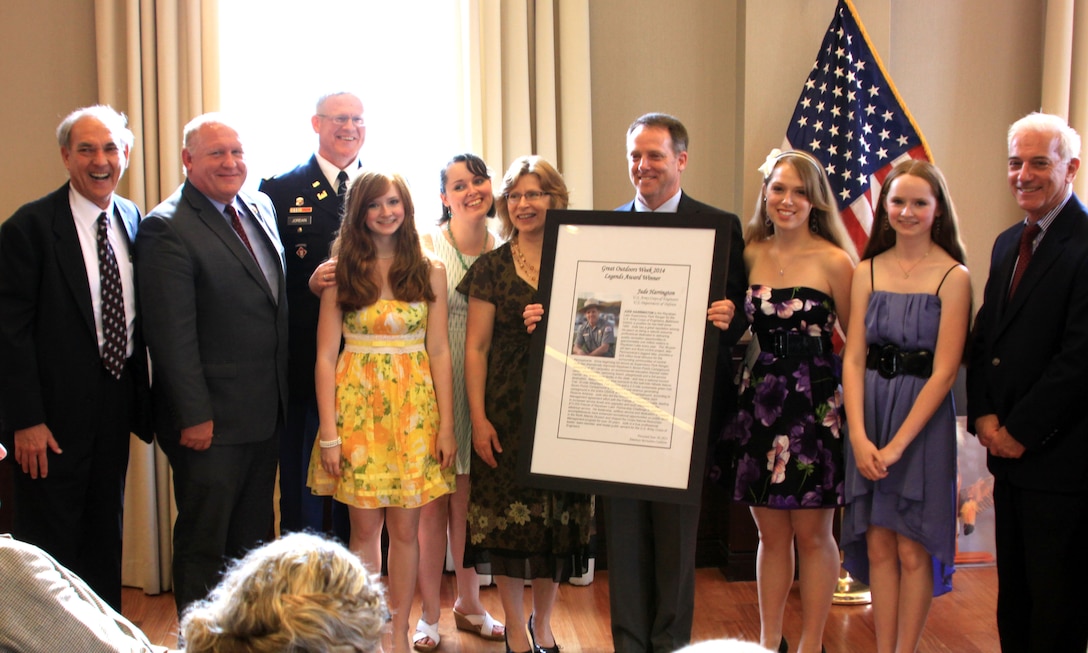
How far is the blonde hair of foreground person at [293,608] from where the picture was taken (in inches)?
45.9

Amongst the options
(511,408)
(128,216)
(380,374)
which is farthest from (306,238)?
(511,408)

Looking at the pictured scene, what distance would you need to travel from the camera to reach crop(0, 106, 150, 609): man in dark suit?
2.70 meters

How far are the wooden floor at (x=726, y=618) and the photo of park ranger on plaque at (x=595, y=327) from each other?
1261 mm

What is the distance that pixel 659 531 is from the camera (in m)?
2.83

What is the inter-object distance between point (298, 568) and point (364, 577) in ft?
0.32

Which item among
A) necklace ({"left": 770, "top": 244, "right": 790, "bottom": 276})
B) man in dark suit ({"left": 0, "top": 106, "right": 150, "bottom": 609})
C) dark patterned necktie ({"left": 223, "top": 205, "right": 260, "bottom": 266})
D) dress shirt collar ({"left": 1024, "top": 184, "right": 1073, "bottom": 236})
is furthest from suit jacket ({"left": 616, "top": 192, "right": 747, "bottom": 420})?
man in dark suit ({"left": 0, "top": 106, "right": 150, "bottom": 609})

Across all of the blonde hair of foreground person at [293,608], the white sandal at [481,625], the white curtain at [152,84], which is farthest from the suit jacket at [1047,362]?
the white curtain at [152,84]

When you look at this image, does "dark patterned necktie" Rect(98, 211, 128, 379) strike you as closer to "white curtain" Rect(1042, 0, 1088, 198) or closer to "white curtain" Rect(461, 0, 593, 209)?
"white curtain" Rect(461, 0, 593, 209)

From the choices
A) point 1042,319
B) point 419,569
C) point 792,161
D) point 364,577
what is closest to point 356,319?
point 419,569

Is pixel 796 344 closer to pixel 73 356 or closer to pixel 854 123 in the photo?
pixel 854 123

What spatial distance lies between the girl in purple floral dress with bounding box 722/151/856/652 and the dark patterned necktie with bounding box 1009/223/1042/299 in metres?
0.47

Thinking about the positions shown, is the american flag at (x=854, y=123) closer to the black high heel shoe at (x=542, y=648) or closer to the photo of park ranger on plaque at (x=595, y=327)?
the photo of park ranger on plaque at (x=595, y=327)

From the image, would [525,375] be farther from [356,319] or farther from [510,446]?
[356,319]

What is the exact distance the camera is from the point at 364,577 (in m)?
1.26
